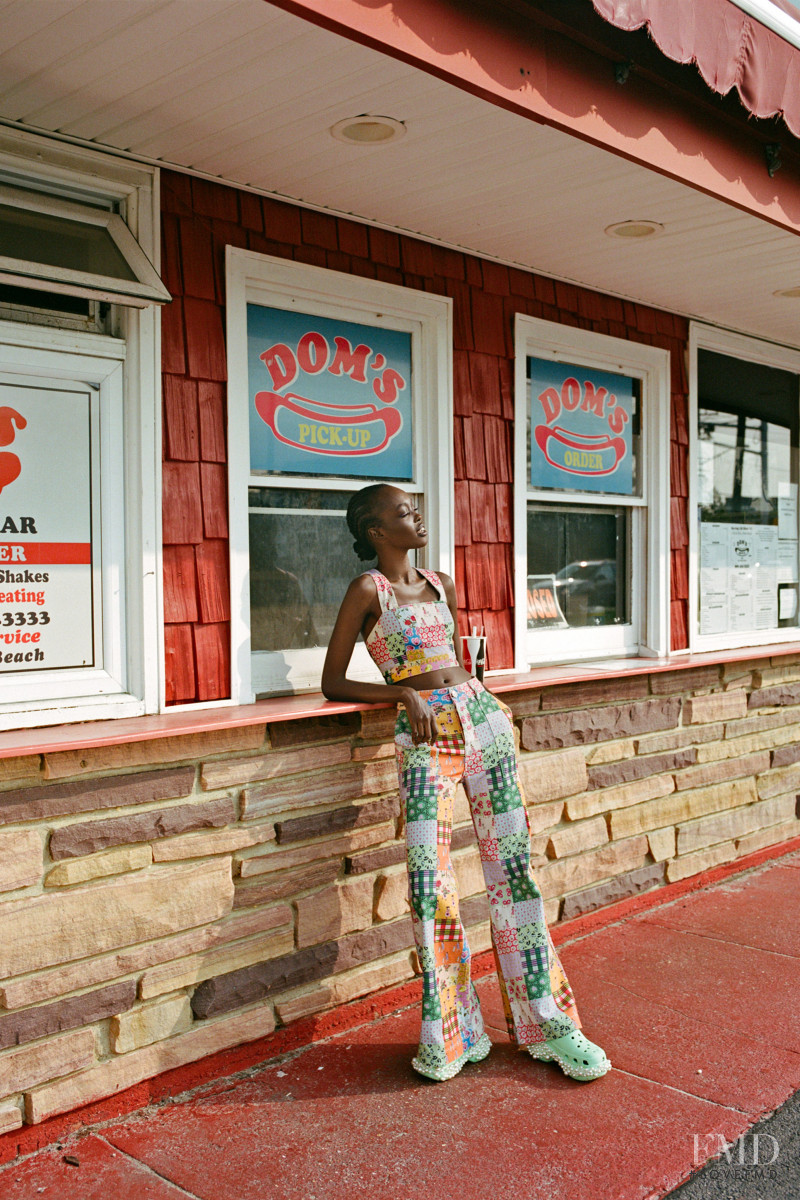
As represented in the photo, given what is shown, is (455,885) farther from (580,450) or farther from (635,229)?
(635,229)

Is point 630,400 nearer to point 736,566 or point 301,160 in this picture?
point 736,566

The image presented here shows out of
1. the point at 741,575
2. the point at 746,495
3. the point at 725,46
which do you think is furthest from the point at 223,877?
the point at 746,495

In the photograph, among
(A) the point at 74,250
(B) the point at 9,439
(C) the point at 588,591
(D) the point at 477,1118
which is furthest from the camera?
(C) the point at 588,591

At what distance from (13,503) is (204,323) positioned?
93 centimetres

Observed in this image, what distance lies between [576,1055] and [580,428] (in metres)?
3.01

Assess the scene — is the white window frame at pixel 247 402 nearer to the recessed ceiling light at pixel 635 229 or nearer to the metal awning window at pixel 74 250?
the metal awning window at pixel 74 250

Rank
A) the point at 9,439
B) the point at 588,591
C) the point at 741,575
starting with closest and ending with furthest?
1. the point at 9,439
2. the point at 588,591
3. the point at 741,575

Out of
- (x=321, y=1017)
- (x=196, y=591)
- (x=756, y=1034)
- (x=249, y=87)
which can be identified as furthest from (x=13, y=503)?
(x=756, y=1034)

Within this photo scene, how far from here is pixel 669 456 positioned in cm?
558

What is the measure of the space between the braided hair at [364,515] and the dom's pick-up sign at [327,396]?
1.46 ft

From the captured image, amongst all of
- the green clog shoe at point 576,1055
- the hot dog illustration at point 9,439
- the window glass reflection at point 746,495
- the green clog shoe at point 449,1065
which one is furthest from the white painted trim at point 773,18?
the green clog shoe at point 449,1065

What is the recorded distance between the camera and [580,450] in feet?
17.1

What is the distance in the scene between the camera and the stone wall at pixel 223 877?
2930 millimetres

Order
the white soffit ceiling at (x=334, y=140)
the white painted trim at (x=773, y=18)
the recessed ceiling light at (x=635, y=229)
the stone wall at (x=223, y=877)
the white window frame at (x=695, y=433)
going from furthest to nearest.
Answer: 1. the white window frame at (x=695, y=433)
2. the recessed ceiling light at (x=635, y=229)
3. the white painted trim at (x=773, y=18)
4. the stone wall at (x=223, y=877)
5. the white soffit ceiling at (x=334, y=140)
